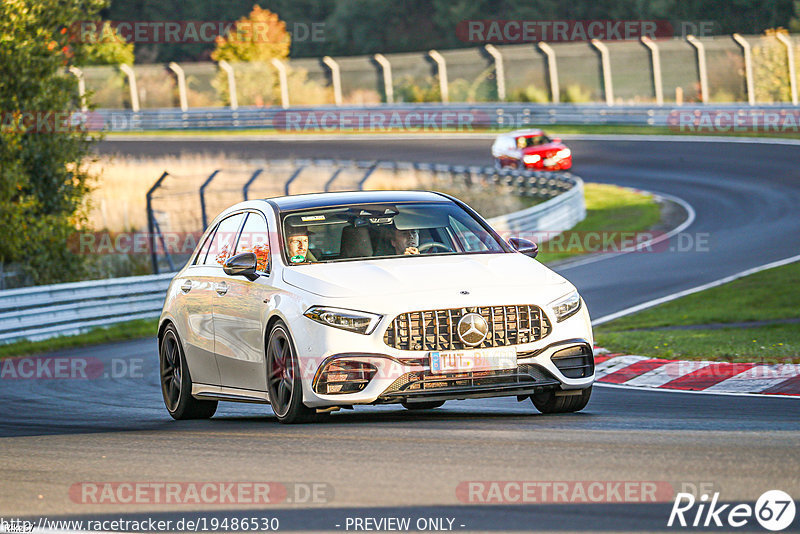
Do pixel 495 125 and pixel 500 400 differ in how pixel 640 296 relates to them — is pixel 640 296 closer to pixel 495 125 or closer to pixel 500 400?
pixel 500 400

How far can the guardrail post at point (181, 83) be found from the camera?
58.2 m

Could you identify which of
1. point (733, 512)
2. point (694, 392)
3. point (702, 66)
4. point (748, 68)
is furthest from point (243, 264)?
point (702, 66)

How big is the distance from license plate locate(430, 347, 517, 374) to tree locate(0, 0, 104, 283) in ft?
53.2

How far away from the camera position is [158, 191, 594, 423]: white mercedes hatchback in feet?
28.1

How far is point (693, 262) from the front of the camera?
78.1 ft

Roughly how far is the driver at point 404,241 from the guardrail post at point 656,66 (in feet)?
143

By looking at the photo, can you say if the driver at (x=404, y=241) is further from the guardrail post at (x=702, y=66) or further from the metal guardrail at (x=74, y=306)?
the guardrail post at (x=702, y=66)

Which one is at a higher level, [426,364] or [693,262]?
[426,364]

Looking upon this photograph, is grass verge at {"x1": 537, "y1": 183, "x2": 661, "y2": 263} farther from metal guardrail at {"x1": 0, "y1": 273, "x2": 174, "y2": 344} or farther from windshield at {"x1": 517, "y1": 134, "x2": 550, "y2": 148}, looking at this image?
metal guardrail at {"x1": 0, "y1": 273, "x2": 174, "y2": 344}

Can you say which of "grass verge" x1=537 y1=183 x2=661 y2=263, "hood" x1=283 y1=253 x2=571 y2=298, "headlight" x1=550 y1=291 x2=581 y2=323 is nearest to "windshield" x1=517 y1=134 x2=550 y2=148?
"grass verge" x1=537 y1=183 x2=661 y2=263

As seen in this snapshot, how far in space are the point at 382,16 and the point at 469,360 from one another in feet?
241

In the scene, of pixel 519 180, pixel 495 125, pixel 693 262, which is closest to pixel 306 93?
pixel 495 125

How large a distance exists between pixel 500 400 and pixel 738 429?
3.53 metres

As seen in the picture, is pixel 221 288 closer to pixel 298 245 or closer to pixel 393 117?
pixel 298 245
